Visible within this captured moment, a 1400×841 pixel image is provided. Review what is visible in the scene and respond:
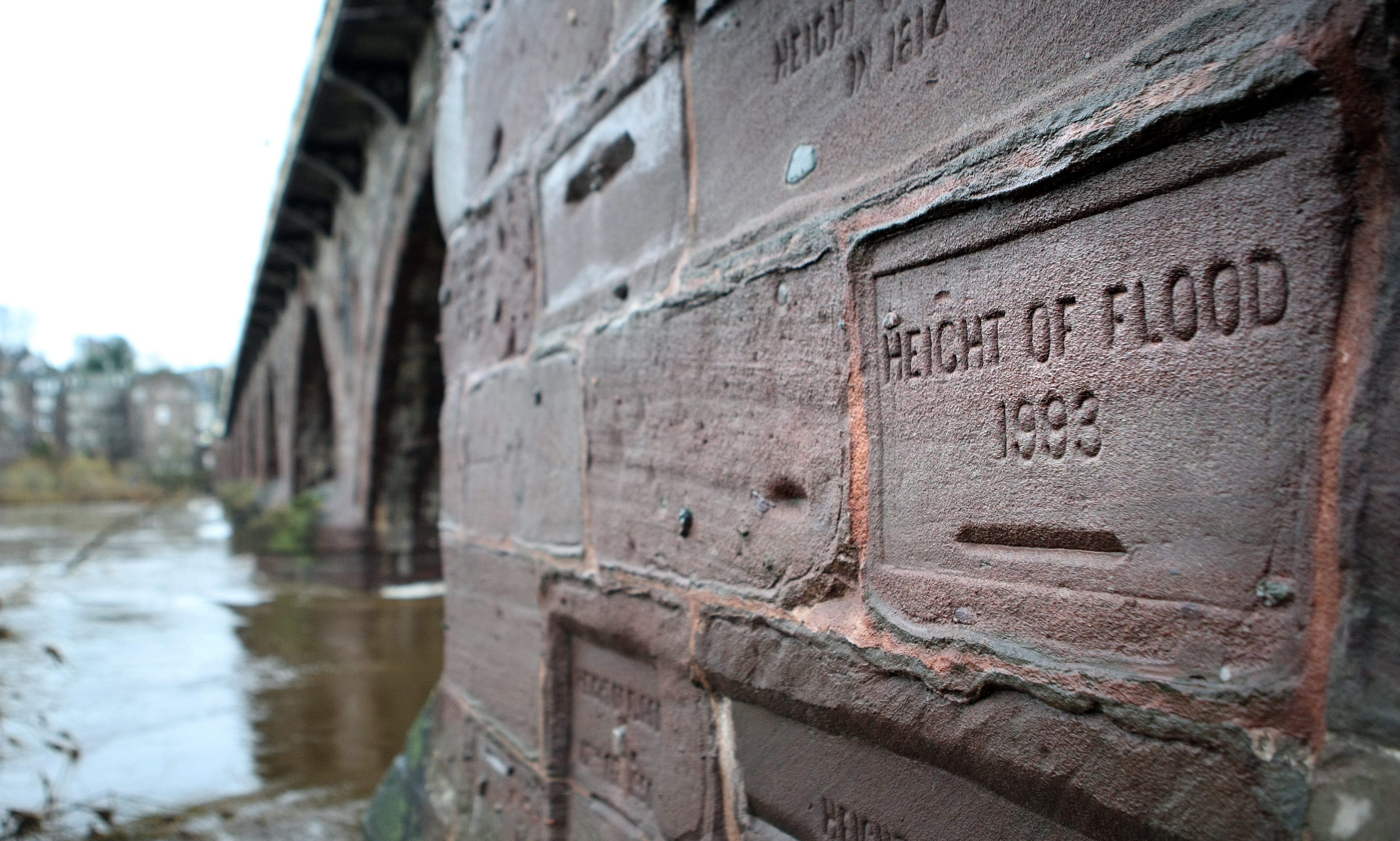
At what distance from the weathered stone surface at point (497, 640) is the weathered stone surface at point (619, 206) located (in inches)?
22.7

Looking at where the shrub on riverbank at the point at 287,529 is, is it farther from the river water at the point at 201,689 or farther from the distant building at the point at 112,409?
the distant building at the point at 112,409

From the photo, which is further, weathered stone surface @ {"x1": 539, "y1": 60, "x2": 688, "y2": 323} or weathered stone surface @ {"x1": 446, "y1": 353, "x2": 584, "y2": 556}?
weathered stone surface @ {"x1": 446, "y1": 353, "x2": 584, "y2": 556}

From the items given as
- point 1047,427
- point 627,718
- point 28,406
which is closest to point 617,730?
point 627,718

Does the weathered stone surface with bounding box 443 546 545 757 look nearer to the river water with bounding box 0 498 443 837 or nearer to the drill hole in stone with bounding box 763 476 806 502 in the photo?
the drill hole in stone with bounding box 763 476 806 502

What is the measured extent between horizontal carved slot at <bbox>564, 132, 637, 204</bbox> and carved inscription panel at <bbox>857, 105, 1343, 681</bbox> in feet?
2.30

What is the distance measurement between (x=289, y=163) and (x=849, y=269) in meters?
6.99

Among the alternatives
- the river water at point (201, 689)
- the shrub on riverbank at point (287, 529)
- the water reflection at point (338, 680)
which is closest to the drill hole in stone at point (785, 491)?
the river water at point (201, 689)

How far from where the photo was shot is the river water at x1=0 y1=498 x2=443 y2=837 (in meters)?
2.96

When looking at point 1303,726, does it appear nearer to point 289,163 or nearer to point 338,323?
point 289,163

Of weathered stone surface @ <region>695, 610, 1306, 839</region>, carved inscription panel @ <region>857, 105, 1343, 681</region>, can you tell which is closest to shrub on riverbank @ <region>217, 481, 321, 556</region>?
weathered stone surface @ <region>695, 610, 1306, 839</region>

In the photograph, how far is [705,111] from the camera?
4.27 ft

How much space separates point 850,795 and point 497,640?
1.16 metres

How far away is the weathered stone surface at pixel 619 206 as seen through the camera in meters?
1.39

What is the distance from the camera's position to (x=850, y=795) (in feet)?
3.43
